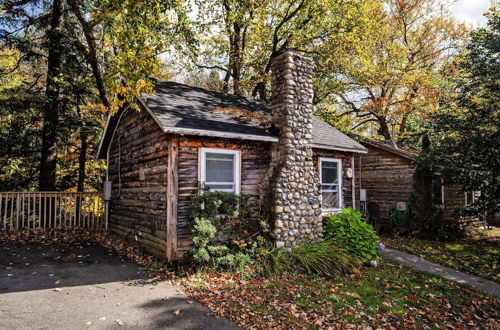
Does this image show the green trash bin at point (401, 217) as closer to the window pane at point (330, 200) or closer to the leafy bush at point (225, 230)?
the window pane at point (330, 200)

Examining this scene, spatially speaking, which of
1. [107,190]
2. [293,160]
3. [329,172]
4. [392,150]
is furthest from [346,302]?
[392,150]

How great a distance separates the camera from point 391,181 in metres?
16.1

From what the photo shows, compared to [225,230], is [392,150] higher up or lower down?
higher up

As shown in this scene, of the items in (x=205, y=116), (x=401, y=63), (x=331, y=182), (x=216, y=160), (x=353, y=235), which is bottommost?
(x=353, y=235)

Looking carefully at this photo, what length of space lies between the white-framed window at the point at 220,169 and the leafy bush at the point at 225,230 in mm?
347

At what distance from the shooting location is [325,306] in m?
5.95

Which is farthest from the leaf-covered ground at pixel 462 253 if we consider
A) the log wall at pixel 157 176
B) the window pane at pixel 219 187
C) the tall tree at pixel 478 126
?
the window pane at pixel 219 187

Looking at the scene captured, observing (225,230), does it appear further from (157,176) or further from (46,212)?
(46,212)

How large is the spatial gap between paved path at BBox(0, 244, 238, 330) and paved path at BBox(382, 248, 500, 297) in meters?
6.61

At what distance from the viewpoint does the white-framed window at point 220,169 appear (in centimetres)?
827

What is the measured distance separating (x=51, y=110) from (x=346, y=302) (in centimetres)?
1446

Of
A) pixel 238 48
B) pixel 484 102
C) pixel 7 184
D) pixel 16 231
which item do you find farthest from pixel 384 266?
pixel 7 184

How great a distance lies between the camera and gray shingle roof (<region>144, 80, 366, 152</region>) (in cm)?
792

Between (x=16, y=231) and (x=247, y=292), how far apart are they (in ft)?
32.4
